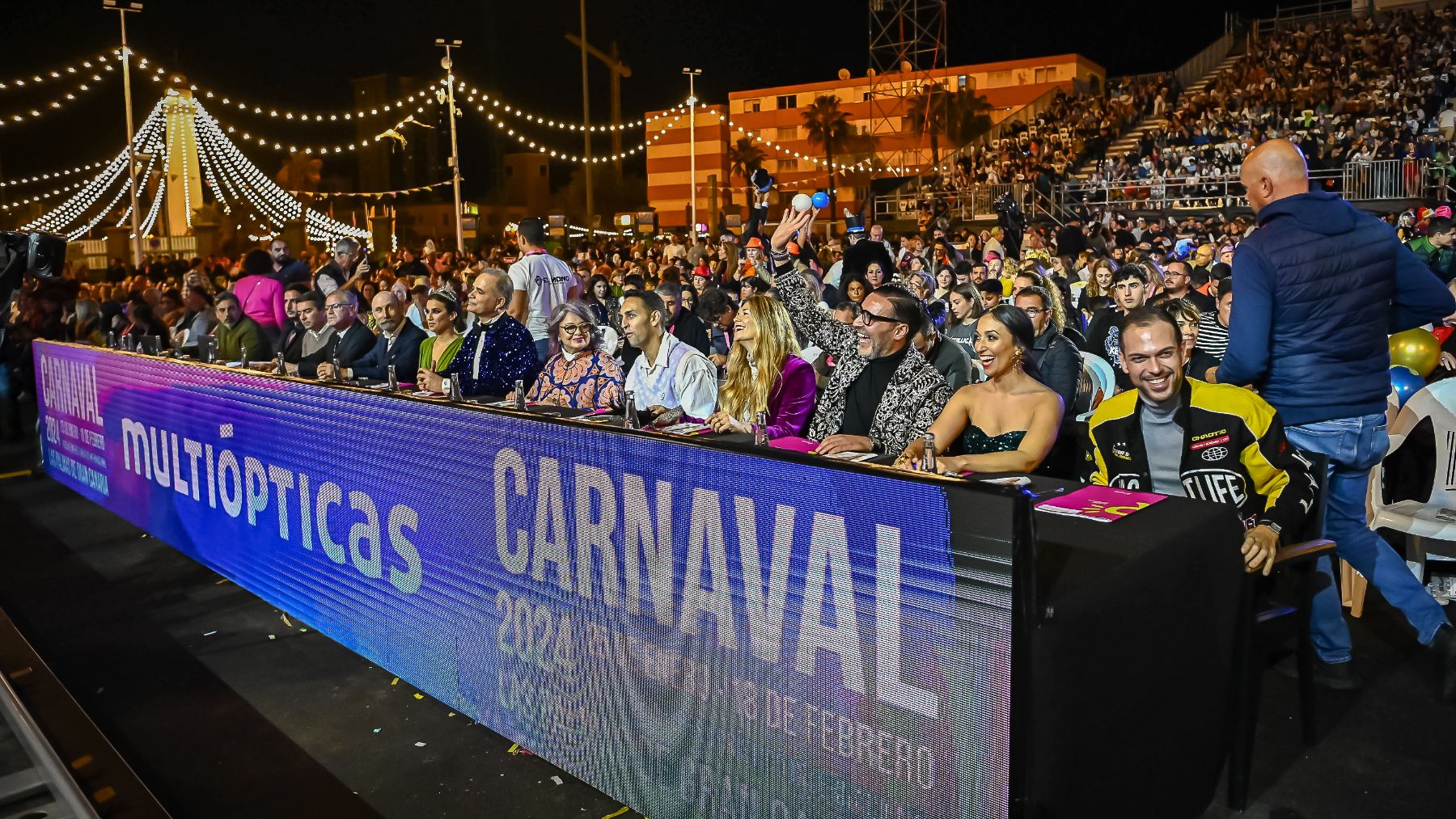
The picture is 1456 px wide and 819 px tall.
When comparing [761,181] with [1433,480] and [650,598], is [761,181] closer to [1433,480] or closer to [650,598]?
[1433,480]

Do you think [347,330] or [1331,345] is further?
[347,330]

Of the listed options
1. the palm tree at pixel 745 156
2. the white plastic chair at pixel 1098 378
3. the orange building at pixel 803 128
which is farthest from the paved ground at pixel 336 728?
the palm tree at pixel 745 156

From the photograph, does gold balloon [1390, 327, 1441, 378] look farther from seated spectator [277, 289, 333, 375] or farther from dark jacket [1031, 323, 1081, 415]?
seated spectator [277, 289, 333, 375]

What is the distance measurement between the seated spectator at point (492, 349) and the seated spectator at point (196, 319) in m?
4.19

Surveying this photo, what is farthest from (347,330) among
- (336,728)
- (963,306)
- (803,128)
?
(803,128)

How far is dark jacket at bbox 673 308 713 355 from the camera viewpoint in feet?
27.4

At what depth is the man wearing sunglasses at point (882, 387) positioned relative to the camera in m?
4.13

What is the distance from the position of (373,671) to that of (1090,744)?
10.1 ft

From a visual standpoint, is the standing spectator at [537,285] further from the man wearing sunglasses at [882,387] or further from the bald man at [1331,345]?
the bald man at [1331,345]

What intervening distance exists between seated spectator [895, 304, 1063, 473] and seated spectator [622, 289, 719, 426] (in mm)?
1986

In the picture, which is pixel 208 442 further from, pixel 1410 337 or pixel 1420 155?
pixel 1420 155

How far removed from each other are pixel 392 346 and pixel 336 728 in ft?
10.9

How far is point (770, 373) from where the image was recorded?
5.11 meters

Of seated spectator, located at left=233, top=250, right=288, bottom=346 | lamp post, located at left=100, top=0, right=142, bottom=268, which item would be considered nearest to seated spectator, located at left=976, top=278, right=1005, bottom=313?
seated spectator, located at left=233, top=250, right=288, bottom=346
